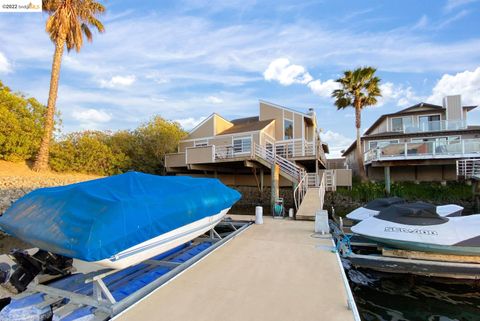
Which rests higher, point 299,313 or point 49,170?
point 49,170

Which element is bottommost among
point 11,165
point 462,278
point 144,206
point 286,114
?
point 462,278

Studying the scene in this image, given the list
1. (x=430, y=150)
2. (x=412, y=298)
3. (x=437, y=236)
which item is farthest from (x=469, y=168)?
(x=412, y=298)

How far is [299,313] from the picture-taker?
10.4ft

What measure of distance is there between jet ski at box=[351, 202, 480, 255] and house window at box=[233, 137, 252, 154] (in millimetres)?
12585

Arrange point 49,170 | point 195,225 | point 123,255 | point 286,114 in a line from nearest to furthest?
point 123,255
point 195,225
point 49,170
point 286,114

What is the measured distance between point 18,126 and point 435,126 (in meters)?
30.1

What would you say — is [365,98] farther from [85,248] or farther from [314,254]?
[85,248]

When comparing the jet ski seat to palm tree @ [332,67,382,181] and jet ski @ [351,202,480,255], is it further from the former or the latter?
palm tree @ [332,67,382,181]

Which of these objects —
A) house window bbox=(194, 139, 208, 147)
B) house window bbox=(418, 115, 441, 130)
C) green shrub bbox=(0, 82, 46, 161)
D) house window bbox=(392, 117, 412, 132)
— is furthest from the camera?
house window bbox=(392, 117, 412, 132)

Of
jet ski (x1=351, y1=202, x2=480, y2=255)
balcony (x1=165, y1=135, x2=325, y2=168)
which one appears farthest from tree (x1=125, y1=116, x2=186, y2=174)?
jet ski (x1=351, y1=202, x2=480, y2=255)

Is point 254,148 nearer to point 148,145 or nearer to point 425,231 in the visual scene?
point 425,231

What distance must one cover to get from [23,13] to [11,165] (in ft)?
31.0

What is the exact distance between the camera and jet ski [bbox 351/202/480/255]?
19.6 feet

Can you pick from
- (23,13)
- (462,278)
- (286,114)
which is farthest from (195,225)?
(286,114)
